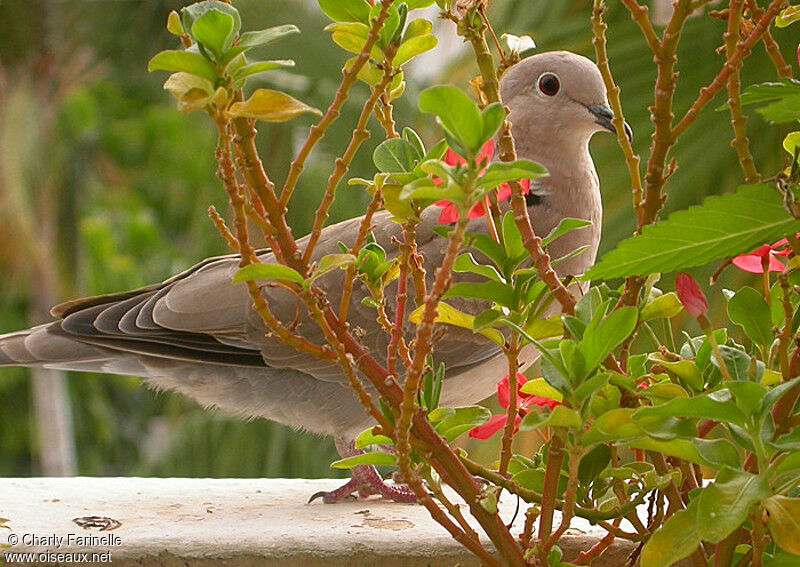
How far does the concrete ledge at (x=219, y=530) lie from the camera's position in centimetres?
77

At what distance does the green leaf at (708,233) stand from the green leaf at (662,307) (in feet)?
0.28

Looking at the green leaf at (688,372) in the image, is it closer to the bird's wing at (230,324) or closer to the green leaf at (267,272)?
the green leaf at (267,272)

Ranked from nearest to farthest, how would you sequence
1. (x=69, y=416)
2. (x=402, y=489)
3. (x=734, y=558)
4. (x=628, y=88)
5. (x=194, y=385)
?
(x=734, y=558), (x=402, y=489), (x=194, y=385), (x=628, y=88), (x=69, y=416)

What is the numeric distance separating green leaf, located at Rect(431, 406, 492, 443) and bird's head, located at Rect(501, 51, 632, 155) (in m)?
0.70

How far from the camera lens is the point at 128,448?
23.5ft

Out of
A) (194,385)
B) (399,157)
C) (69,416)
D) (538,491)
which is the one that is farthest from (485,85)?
(69,416)

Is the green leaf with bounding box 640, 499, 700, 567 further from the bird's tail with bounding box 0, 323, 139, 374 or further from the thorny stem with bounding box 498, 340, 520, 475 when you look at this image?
the bird's tail with bounding box 0, 323, 139, 374

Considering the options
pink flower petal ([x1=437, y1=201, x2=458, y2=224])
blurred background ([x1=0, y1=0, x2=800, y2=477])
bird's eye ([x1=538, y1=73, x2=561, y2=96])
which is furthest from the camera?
blurred background ([x1=0, y1=0, x2=800, y2=477])

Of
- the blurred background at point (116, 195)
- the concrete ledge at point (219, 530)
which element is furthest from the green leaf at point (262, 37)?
the blurred background at point (116, 195)

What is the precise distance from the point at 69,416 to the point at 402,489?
6.09 m

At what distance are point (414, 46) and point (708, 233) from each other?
20 centimetres

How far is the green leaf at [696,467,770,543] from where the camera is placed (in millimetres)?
399

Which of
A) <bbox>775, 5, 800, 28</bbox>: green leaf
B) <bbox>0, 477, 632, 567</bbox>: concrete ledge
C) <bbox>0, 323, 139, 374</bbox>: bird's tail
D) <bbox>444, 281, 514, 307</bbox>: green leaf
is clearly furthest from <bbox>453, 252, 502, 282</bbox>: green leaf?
<bbox>0, 323, 139, 374</bbox>: bird's tail

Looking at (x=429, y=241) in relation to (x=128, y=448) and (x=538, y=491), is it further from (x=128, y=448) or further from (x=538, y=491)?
(x=128, y=448)
